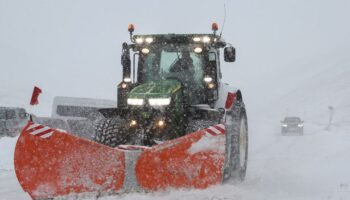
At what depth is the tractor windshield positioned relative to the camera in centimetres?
823

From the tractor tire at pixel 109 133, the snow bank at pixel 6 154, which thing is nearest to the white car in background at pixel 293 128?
the snow bank at pixel 6 154

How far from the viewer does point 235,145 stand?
7906mm

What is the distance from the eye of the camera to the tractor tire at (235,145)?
7383mm

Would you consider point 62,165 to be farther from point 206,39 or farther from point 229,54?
point 229,54

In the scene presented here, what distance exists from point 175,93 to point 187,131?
2.23 ft

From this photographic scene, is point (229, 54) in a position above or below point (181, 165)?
above

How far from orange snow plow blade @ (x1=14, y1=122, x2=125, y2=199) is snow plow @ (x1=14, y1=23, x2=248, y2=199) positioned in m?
0.01

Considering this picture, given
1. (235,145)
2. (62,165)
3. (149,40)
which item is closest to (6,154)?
(149,40)

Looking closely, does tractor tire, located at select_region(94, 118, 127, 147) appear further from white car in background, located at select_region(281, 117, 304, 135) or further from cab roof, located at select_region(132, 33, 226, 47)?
white car in background, located at select_region(281, 117, 304, 135)

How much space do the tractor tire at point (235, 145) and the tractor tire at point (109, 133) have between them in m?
1.53

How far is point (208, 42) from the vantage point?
324 inches

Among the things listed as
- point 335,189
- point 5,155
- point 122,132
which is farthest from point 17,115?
point 335,189

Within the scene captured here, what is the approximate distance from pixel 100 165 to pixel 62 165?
0.44 meters

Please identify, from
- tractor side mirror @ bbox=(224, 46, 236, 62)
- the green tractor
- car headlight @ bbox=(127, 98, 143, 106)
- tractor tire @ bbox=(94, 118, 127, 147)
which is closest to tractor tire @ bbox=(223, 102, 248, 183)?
the green tractor
